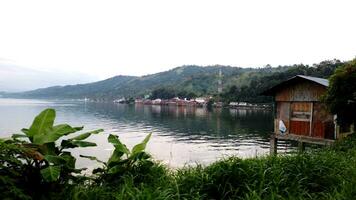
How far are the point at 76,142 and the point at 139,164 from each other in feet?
4.34

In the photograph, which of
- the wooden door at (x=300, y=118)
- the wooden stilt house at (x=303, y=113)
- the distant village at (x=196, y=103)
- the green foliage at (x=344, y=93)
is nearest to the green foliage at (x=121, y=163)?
the green foliage at (x=344, y=93)

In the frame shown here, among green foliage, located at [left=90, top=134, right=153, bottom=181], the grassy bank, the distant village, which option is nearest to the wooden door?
the grassy bank

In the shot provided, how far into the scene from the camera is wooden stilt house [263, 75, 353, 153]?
16672 mm

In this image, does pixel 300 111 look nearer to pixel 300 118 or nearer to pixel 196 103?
pixel 300 118

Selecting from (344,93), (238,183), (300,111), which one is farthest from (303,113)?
(238,183)

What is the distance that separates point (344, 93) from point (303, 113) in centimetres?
383

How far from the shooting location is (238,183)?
6.00 metres

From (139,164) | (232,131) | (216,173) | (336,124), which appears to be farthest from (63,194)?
(232,131)

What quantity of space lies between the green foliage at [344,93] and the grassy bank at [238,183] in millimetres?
7841

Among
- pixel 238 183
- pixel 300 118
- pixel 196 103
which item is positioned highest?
pixel 300 118

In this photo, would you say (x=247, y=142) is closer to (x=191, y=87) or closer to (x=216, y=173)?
(x=216, y=173)

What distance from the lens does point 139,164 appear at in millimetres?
6934

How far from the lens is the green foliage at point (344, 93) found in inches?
549

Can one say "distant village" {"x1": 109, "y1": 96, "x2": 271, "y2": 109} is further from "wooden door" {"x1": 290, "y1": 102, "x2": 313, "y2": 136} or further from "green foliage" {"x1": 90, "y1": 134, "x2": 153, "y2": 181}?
"green foliage" {"x1": 90, "y1": 134, "x2": 153, "y2": 181}
